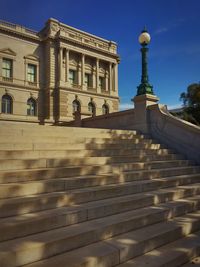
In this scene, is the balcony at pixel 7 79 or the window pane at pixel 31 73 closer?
the balcony at pixel 7 79

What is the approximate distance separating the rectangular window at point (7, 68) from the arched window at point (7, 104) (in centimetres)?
290

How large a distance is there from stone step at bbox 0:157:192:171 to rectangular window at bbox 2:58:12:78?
3019 cm

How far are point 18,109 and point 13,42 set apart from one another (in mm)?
9297

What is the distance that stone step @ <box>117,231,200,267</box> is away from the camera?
3.14m

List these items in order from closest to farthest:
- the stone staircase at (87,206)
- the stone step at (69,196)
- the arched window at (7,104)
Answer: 1. the stone staircase at (87,206)
2. the stone step at (69,196)
3. the arched window at (7,104)

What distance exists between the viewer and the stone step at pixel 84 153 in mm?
4957

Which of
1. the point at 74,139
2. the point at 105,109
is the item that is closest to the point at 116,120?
the point at 74,139

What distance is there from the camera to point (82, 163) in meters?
5.52

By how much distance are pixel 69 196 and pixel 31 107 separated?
32.1 meters

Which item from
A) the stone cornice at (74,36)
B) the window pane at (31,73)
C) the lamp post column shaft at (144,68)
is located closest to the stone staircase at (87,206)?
the lamp post column shaft at (144,68)

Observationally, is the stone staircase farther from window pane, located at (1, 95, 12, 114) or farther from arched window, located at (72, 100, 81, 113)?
arched window, located at (72, 100, 81, 113)

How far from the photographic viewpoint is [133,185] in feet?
16.4

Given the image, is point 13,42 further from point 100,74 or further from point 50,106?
point 100,74

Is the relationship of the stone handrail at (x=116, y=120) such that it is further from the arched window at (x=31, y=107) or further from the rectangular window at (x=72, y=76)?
the rectangular window at (x=72, y=76)
